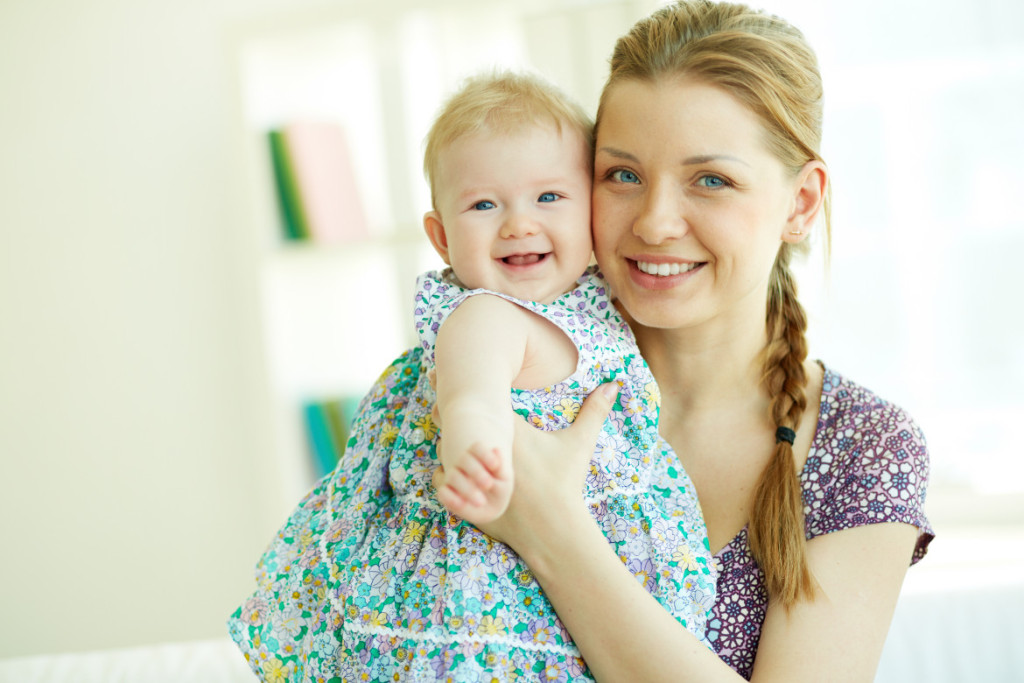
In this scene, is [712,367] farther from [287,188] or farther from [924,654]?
[287,188]

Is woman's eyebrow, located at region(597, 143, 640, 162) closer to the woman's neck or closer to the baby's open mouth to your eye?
the baby's open mouth

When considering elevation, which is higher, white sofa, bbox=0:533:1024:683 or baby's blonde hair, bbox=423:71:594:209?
baby's blonde hair, bbox=423:71:594:209

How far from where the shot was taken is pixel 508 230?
131 centimetres

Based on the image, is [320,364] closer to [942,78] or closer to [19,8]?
[19,8]

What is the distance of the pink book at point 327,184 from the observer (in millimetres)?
2975

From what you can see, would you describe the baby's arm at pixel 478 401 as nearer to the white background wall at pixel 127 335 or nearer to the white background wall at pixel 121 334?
→ the white background wall at pixel 127 335

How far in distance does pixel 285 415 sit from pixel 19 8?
2.05 meters

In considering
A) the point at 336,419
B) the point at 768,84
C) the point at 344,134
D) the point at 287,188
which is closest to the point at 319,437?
the point at 336,419

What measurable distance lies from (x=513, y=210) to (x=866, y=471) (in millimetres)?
661

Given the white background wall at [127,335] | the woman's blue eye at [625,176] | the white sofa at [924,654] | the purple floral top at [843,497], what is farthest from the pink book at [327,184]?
the purple floral top at [843,497]

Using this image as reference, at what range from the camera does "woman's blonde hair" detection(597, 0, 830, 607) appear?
1.35m

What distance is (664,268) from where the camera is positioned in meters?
1.41

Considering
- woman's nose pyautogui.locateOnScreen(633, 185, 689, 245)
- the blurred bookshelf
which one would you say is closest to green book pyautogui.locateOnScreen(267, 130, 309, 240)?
the blurred bookshelf

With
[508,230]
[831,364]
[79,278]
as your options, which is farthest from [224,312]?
[508,230]
